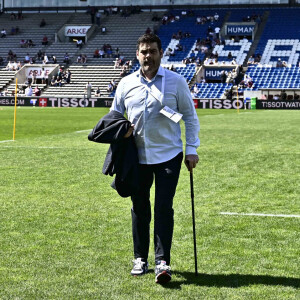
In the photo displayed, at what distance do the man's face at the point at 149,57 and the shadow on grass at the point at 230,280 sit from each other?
71.5 inches

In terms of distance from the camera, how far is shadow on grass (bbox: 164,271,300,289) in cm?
556

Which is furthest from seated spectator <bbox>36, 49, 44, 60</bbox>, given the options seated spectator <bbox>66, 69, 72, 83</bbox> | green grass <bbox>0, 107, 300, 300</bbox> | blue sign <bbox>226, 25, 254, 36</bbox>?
green grass <bbox>0, 107, 300, 300</bbox>

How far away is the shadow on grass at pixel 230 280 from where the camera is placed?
5.56 m

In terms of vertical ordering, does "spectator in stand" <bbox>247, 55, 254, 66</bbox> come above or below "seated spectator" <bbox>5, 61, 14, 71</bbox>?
above

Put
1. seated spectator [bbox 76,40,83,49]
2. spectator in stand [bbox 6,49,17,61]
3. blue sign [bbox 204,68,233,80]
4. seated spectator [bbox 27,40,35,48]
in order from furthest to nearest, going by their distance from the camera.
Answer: seated spectator [bbox 27,40,35,48] < seated spectator [bbox 76,40,83,49] < spectator in stand [bbox 6,49,17,61] < blue sign [bbox 204,68,233,80]

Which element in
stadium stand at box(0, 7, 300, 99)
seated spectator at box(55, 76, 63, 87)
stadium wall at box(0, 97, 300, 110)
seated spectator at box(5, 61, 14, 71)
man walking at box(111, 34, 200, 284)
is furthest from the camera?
seated spectator at box(5, 61, 14, 71)

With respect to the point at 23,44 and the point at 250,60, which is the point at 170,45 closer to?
the point at 250,60

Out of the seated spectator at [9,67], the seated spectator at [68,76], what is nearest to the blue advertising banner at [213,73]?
the seated spectator at [68,76]

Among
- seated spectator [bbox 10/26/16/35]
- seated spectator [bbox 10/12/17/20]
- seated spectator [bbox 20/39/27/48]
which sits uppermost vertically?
seated spectator [bbox 10/12/17/20]

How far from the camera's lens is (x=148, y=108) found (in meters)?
5.83

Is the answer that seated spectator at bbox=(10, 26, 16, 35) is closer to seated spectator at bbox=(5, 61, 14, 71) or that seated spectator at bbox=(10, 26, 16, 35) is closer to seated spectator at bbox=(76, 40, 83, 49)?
seated spectator at bbox=(5, 61, 14, 71)

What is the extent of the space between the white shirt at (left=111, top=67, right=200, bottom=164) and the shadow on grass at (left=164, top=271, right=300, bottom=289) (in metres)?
1.06

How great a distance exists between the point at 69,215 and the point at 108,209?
655 millimetres

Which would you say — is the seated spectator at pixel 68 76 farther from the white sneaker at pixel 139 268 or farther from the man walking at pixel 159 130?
the white sneaker at pixel 139 268
